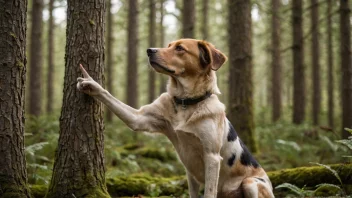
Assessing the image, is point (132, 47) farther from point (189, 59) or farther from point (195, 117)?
point (195, 117)

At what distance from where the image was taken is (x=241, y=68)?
37.7 feet

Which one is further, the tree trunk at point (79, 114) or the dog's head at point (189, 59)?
the dog's head at point (189, 59)

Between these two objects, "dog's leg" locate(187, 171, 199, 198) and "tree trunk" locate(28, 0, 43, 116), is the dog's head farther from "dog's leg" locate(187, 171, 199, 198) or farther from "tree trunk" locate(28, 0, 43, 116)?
"tree trunk" locate(28, 0, 43, 116)

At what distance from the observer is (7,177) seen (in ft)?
15.8

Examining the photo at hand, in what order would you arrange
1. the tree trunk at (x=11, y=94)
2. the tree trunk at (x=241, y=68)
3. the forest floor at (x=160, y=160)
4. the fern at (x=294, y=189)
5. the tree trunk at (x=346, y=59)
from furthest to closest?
the tree trunk at (x=346, y=59) → the tree trunk at (x=241, y=68) → the forest floor at (x=160, y=160) → the fern at (x=294, y=189) → the tree trunk at (x=11, y=94)

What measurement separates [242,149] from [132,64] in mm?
13524

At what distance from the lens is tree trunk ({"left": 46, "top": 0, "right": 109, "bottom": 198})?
5098mm

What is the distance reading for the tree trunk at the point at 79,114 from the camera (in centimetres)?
510

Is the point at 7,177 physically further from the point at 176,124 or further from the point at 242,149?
the point at 242,149

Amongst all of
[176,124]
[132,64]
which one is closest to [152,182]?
[176,124]

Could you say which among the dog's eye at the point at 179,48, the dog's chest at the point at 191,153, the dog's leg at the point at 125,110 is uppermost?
the dog's eye at the point at 179,48

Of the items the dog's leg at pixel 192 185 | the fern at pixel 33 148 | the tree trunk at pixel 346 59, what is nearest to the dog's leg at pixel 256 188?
the dog's leg at pixel 192 185

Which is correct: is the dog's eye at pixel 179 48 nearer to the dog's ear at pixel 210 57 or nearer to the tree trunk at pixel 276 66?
the dog's ear at pixel 210 57

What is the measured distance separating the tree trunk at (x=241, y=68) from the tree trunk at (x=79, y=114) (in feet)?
22.2
